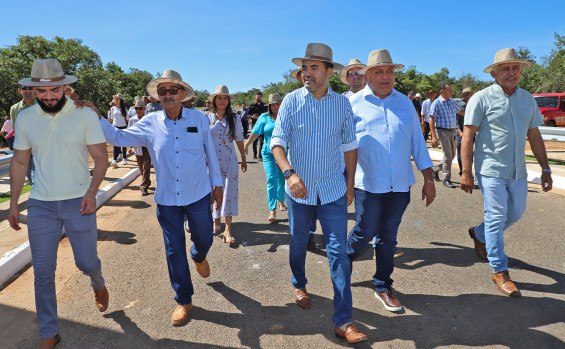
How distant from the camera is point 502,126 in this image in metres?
3.91

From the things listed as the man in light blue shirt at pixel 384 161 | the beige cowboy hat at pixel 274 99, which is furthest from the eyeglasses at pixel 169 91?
the beige cowboy hat at pixel 274 99

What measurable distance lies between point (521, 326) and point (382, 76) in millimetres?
2249

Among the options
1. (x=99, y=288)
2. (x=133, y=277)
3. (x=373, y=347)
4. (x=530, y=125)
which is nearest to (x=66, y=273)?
(x=133, y=277)

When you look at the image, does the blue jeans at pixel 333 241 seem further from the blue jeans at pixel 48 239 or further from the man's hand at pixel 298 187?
the blue jeans at pixel 48 239

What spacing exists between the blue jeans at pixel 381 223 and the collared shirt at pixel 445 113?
18.8 ft

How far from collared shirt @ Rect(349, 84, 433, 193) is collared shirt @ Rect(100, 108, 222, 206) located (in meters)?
1.39

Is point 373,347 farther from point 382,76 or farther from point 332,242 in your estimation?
point 382,76

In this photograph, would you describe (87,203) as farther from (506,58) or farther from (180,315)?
(506,58)

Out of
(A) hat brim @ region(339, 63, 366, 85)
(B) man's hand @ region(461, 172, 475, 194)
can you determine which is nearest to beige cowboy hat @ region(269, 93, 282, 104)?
(A) hat brim @ region(339, 63, 366, 85)

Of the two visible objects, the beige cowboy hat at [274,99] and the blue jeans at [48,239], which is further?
the beige cowboy hat at [274,99]

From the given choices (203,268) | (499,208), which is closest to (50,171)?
(203,268)

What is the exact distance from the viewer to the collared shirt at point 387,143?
3.42 metres

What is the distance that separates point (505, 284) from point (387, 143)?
174 cm

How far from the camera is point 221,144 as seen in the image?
546 cm
